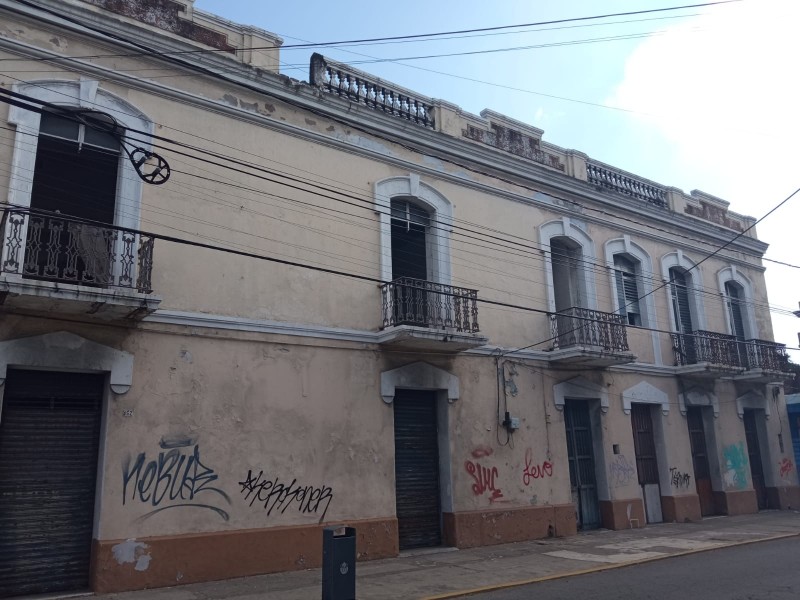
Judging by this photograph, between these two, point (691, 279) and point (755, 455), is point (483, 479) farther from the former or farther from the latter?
point (755, 455)

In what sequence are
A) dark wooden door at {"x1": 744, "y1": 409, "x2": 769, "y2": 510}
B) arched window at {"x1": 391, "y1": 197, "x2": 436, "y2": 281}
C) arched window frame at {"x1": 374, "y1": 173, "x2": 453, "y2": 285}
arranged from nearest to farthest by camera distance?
arched window frame at {"x1": 374, "y1": 173, "x2": 453, "y2": 285} → arched window at {"x1": 391, "y1": 197, "x2": 436, "y2": 281} → dark wooden door at {"x1": 744, "y1": 409, "x2": 769, "y2": 510}

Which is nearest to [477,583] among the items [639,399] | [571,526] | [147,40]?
[571,526]

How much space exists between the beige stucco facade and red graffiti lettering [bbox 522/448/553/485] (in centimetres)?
5

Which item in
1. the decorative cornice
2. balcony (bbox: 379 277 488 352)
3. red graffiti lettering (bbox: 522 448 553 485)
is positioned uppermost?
the decorative cornice

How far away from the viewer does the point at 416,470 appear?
502 inches

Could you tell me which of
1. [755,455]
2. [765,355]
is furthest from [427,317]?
[755,455]

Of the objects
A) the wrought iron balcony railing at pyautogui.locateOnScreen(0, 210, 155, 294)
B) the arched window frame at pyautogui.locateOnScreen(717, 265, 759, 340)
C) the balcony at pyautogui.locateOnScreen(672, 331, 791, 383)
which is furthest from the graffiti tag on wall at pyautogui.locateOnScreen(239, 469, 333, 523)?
the arched window frame at pyautogui.locateOnScreen(717, 265, 759, 340)

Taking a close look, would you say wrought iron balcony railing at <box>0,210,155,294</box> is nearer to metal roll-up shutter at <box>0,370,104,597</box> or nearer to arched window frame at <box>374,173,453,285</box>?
metal roll-up shutter at <box>0,370,104,597</box>

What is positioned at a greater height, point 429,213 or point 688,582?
point 429,213

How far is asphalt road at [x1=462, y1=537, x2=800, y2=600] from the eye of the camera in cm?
857

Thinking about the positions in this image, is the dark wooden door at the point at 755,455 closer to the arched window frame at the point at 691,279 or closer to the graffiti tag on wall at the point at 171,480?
the arched window frame at the point at 691,279

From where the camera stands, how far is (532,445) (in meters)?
14.2

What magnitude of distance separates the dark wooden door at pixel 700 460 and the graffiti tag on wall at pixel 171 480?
525 inches

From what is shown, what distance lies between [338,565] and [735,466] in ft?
49.7
